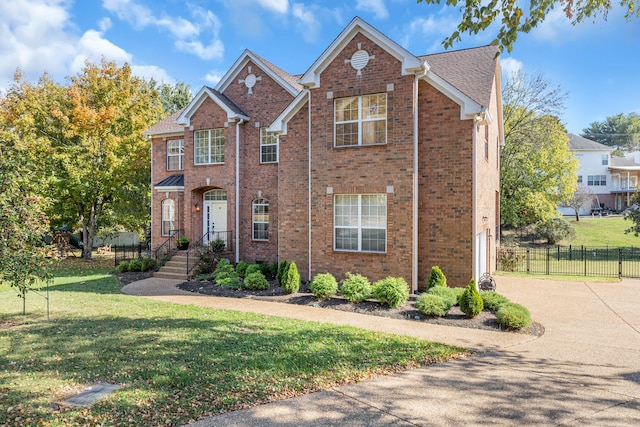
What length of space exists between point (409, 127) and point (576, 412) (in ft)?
29.9

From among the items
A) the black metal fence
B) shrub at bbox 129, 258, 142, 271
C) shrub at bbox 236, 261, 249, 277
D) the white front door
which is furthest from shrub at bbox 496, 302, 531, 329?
shrub at bbox 129, 258, 142, 271

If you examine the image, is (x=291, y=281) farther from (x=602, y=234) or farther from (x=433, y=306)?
(x=602, y=234)

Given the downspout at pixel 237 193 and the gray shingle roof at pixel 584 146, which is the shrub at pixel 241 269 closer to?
the downspout at pixel 237 193

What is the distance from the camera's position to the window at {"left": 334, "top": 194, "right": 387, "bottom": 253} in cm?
1288

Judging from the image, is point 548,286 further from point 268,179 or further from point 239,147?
point 239,147

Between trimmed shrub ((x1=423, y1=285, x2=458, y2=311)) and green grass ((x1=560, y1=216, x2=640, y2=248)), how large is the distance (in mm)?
24336

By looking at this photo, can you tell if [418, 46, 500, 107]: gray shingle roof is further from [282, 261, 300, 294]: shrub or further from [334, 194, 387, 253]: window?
[282, 261, 300, 294]: shrub

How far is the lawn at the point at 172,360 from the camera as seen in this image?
191 inches

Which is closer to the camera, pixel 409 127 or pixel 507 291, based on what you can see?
pixel 409 127

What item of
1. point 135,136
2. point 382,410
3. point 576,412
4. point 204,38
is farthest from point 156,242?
point 576,412

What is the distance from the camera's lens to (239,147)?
17797 millimetres

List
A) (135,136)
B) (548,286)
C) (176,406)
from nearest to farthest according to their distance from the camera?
1. (176,406)
2. (548,286)
3. (135,136)

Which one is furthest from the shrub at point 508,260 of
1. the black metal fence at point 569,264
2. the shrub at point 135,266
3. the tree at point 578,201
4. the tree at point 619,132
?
the tree at point 619,132

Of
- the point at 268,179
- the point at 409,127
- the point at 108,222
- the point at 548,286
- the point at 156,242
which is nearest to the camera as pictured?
the point at 409,127
